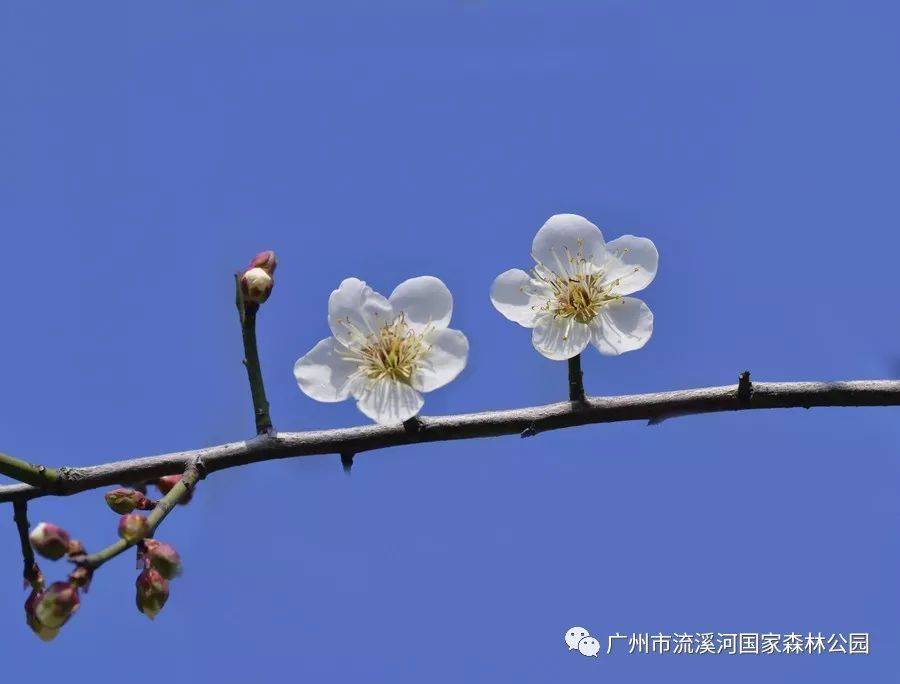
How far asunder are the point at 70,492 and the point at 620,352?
1.48 metres

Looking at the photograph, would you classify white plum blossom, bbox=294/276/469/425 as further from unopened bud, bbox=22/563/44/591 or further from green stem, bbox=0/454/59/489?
unopened bud, bbox=22/563/44/591

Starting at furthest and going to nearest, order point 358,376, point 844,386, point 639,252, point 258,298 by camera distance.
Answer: point 639,252 → point 358,376 → point 258,298 → point 844,386

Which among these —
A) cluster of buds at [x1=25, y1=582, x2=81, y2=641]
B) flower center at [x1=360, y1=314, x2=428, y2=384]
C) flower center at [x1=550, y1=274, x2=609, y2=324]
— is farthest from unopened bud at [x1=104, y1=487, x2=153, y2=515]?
flower center at [x1=550, y1=274, x2=609, y2=324]

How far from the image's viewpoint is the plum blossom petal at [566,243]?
9.73ft

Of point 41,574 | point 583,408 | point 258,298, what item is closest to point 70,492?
point 41,574

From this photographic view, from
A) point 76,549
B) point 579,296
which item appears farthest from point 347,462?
point 579,296

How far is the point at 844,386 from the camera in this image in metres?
2.36

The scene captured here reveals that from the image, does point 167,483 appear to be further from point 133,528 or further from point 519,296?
point 519,296

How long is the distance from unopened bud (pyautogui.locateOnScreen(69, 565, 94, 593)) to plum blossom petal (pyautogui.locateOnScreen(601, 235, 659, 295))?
162 centimetres

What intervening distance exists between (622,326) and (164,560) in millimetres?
1386

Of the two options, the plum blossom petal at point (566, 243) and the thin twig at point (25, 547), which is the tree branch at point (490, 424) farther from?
the plum blossom petal at point (566, 243)

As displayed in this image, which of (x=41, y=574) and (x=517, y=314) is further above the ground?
(x=517, y=314)

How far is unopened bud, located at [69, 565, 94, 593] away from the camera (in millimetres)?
2166

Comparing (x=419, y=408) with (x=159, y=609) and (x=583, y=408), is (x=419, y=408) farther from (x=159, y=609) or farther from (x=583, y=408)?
(x=159, y=609)
